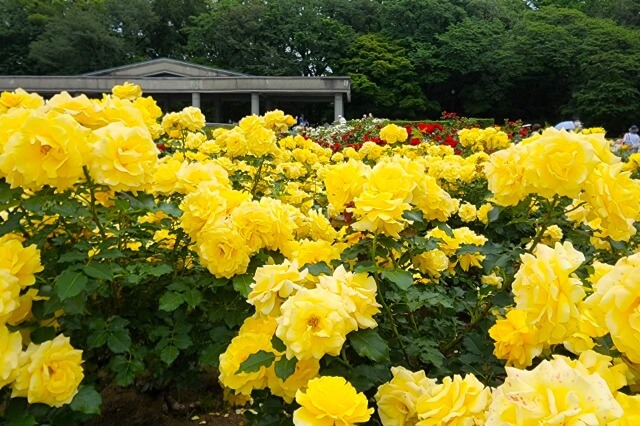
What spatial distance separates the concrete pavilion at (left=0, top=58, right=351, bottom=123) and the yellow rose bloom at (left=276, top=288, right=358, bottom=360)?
2818cm

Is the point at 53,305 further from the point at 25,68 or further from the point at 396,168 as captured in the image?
the point at 25,68

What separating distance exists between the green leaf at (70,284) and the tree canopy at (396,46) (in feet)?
110

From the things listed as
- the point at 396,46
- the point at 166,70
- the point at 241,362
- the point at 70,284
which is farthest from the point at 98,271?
the point at 396,46

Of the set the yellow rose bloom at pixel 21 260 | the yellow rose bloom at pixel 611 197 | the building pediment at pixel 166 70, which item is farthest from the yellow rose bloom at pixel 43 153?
the building pediment at pixel 166 70

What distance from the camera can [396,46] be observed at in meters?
39.8

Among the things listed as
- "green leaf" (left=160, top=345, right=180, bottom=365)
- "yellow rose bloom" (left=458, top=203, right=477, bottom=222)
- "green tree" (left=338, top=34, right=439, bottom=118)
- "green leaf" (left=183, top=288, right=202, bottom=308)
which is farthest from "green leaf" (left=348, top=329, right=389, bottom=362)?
"green tree" (left=338, top=34, right=439, bottom=118)

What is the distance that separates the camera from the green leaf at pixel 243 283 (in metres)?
1.48

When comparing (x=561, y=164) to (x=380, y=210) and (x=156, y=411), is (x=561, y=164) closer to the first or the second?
(x=380, y=210)

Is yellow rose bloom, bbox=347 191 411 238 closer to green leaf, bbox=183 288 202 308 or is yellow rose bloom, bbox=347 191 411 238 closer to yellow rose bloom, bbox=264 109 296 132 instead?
green leaf, bbox=183 288 202 308

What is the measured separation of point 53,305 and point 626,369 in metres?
1.38

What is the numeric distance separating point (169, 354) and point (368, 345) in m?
0.71

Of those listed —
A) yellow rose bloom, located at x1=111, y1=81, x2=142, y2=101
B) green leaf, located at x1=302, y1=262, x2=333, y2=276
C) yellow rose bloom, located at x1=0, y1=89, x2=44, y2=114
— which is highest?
yellow rose bloom, located at x1=0, y1=89, x2=44, y2=114

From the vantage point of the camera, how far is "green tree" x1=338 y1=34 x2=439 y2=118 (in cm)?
3728

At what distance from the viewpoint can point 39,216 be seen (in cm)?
176
